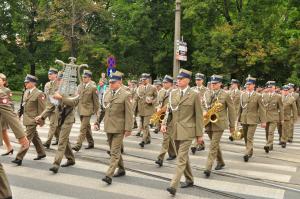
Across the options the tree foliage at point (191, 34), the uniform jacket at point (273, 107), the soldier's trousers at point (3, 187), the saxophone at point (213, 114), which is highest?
the tree foliage at point (191, 34)

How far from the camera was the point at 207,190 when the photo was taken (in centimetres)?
841

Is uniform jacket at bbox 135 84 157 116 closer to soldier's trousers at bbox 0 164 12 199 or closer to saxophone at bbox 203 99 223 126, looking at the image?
saxophone at bbox 203 99 223 126

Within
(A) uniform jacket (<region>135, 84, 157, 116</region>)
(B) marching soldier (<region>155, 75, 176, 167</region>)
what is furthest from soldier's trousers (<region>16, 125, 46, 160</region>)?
(A) uniform jacket (<region>135, 84, 157, 116</region>)

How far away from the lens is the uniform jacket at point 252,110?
1206cm

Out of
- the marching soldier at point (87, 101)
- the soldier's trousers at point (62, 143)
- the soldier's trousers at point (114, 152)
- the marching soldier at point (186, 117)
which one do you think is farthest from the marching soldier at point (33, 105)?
the marching soldier at point (186, 117)

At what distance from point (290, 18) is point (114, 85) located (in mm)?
30333

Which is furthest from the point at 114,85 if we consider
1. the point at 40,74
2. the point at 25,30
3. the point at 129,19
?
the point at 40,74

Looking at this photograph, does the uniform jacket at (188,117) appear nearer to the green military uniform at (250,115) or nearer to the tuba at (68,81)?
the tuba at (68,81)

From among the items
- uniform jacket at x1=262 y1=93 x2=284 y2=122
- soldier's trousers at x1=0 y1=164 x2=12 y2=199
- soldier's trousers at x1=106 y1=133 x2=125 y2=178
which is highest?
uniform jacket at x1=262 y1=93 x2=284 y2=122

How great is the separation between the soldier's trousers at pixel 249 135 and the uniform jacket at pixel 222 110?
153 cm

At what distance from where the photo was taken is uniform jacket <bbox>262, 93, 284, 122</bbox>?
→ 565 inches

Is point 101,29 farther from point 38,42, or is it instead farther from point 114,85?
point 114,85

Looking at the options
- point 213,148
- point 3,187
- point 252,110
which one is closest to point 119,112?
point 213,148

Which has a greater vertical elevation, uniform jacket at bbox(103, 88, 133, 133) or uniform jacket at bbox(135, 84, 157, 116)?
uniform jacket at bbox(135, 84, 157, 116)
